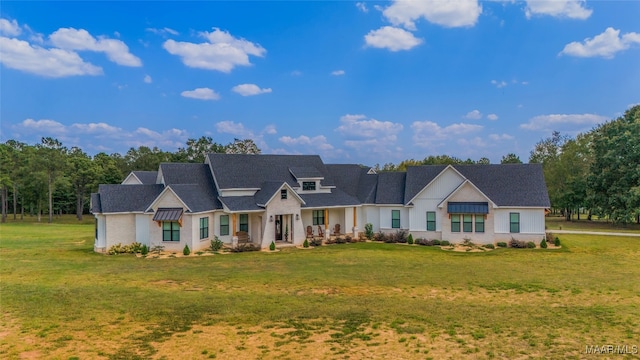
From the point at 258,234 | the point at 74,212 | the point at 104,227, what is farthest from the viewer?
the point at 74,212

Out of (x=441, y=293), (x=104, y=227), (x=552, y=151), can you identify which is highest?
(x=552, y=151)

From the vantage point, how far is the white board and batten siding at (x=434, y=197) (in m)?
31.4

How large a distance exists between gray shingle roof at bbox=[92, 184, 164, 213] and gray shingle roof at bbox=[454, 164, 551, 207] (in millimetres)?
25212

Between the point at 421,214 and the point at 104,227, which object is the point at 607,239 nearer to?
the point at 421,214

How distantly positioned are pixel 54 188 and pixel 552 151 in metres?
74.9

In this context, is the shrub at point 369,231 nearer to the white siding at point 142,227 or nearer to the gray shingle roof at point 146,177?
the white siding at point 142,227

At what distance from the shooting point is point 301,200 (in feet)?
98.9

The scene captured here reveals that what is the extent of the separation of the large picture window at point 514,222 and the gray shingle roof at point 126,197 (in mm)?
26973

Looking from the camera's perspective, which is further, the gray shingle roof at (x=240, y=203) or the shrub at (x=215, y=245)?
the gray shingle roof at (x=240, y=203)

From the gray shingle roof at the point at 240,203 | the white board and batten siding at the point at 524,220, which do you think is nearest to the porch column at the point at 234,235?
the gray shingle roof at the point at 240,203

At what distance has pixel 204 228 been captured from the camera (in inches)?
1101

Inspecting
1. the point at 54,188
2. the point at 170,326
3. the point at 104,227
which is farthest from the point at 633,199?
the point at 54,188

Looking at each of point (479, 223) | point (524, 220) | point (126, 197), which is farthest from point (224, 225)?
point (524, 220)

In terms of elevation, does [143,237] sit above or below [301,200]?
below
